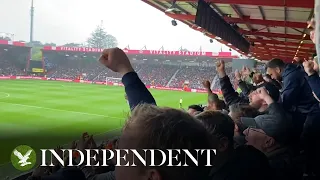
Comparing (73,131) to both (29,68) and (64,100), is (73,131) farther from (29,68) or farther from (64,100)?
(29,68)

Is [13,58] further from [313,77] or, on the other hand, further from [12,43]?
[313,77]

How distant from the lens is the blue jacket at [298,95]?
109 inches

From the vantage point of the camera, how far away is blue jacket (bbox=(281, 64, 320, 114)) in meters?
2.76

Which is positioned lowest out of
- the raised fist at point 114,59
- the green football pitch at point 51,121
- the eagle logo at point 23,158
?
the green football pitch at point 51,121

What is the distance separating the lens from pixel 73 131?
1251 centimetres

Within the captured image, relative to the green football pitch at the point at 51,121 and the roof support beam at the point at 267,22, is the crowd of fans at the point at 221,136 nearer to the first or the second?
the green football pitch at the point at 51,121

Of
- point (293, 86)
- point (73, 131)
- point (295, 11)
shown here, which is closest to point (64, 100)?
point (73, 131)

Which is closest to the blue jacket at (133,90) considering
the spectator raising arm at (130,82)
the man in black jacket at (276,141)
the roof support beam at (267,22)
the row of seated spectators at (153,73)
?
the spectator raising arm at (130,82)

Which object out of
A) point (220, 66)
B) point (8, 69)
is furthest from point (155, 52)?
point (220, 66)

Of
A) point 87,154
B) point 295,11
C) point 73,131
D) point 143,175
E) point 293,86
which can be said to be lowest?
point 73,131

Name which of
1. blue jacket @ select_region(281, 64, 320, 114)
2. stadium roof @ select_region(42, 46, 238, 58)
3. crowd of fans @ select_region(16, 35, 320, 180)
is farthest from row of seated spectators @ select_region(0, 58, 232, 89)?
crowd of fans @ select_region(16, 35, 320, 180)

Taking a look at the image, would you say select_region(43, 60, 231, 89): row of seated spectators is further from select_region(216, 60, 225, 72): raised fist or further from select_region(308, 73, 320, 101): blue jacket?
select_region(308, 73, 320, 101): blue jacket

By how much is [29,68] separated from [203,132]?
4721 cm

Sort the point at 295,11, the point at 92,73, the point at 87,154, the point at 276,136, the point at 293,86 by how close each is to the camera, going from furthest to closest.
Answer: the point at 92,73, the point at 295,11, the point at 293,86, the point at 276,136, the point at 87,154
